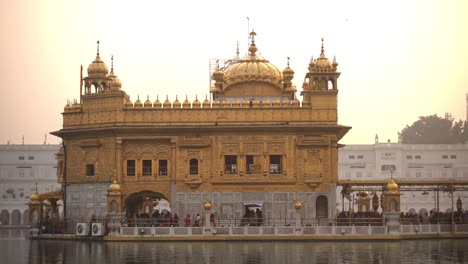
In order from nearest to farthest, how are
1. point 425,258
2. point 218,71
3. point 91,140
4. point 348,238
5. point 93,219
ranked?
1. point 425,258
2. point 348,238
3. point 93,219
4. point 91,140
5. point 218,71

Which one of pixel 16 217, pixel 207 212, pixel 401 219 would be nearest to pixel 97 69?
pixel 207 212

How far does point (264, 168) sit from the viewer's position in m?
47.9

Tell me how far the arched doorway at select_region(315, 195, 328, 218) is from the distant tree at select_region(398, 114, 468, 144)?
7171 cm

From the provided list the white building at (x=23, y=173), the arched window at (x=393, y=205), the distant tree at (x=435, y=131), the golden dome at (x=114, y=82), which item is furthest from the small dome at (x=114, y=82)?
the distant tree at (x=435, y=131)

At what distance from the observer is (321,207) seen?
157 feet

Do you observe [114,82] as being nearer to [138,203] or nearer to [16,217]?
[138,203]

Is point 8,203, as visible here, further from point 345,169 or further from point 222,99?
point 222,99

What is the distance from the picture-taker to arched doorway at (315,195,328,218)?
157 feet

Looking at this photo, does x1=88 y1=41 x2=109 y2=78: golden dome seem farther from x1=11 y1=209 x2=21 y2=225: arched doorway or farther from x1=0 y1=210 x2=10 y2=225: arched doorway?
Result: x1=0 y1=210 x2=10 y2=225: arched doorway

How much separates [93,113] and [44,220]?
6.25 m

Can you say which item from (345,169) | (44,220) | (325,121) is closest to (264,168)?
(325,121)

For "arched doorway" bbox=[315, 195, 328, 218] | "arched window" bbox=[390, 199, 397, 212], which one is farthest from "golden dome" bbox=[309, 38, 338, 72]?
"arched window" bbox=[390, 199, 397, 212]

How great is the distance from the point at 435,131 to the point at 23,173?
53.3m

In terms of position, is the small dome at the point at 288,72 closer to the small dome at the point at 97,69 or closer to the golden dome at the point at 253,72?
the golden dome at the point at 253,72
